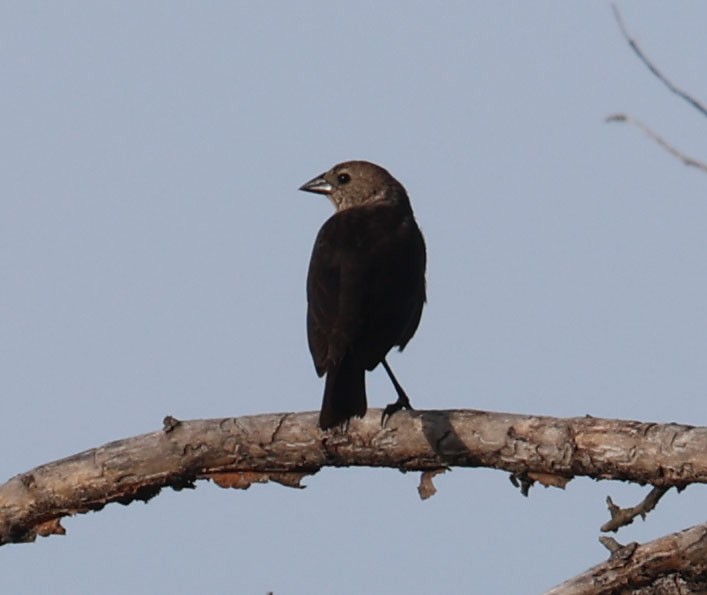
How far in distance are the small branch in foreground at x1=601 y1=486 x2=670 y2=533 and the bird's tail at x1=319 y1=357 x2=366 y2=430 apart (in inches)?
39.6

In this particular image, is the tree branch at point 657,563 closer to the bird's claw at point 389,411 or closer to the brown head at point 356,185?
the bird's claw at point 389,411

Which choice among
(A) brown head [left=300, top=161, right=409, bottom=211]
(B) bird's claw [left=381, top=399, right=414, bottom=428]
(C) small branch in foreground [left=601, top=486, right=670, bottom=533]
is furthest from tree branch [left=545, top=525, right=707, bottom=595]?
(A) brown head [left=300, top=161, right=409, bottom=211]

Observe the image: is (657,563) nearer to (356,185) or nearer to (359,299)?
(359,299)

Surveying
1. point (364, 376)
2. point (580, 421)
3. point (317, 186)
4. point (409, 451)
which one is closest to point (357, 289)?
point (364, 376)

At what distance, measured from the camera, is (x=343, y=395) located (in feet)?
17.8

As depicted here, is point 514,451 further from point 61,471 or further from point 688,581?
point 61,471

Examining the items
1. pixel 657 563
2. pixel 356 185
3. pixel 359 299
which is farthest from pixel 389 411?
pixel 356 185

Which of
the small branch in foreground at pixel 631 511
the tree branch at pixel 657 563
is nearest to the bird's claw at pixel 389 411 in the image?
the small branch in foreground at pixel 631 511

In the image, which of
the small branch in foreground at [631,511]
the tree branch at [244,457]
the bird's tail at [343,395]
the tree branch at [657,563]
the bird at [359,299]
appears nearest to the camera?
the tree branch at [657,563]

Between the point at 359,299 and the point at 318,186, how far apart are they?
84.4 inches

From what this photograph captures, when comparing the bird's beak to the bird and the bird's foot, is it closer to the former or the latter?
the bird

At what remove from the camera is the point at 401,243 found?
6.71 metres

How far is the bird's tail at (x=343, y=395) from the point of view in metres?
5.27

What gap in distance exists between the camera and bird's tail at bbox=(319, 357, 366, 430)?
527cm
